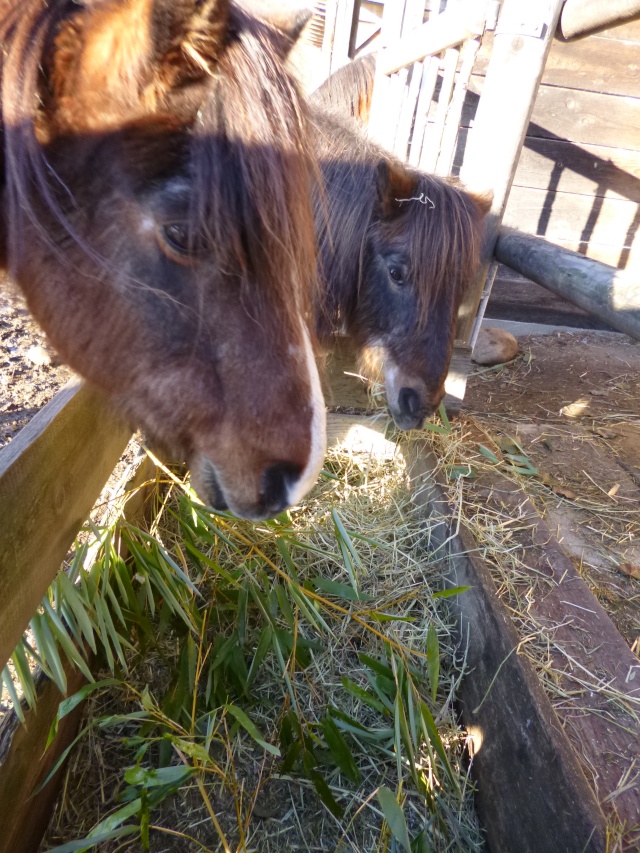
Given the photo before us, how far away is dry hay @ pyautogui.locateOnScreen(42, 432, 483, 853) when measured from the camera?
4.56ft

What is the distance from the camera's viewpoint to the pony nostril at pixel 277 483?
0.99m

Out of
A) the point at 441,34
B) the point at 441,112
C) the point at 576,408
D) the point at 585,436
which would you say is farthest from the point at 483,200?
the point at 576,408

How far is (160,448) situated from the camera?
3.81ft

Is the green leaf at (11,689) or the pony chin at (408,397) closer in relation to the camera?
the green leaf at (11,689)

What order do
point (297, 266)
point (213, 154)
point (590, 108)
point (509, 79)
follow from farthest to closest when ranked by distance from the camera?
point (590, 108) → point (509, 79) → point (297, 266) → point (213, 154)

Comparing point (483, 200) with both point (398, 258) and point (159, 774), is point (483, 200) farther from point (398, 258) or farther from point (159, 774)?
point (159, 774)

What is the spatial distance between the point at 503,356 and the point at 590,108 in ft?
7.00

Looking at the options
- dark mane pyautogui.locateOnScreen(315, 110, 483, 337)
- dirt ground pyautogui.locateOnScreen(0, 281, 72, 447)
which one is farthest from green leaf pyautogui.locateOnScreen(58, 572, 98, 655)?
dark mane pyautogui.locateOnScreen(315, 110, 483, 337)

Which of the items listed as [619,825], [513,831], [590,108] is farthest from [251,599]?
[590,108]

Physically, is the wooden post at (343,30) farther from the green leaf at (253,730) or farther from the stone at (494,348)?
the green leaf at (253,730)

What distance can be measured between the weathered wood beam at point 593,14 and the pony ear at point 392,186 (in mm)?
723

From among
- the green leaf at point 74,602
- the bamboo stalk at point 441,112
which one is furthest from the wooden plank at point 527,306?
the green leaf at point 74,602

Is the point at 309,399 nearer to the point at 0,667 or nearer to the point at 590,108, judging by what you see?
the point at 0,667

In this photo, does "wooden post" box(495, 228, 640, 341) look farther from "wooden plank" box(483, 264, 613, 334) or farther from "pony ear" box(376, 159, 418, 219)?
"wooden plank" box(483, 264, 613, 334)
